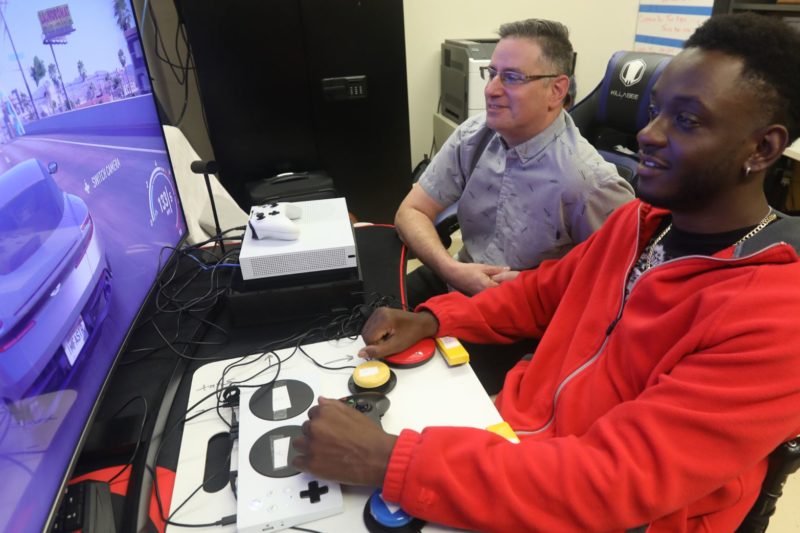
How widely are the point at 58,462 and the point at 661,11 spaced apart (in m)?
3.48

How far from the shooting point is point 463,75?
2.52 m

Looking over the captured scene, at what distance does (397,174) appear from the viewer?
262 cm

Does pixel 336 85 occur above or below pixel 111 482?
above

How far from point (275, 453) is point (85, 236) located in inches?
18.0

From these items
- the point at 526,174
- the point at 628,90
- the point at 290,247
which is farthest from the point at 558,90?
the point at 290,247

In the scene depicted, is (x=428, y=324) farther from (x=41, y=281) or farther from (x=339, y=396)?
(x=41, y=281)

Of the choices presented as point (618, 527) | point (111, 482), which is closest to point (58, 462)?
point (111, 482)

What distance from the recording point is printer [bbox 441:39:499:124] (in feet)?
7.93

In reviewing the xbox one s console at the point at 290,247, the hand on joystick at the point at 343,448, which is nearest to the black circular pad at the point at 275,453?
the hand on joystick at the point at 343,448

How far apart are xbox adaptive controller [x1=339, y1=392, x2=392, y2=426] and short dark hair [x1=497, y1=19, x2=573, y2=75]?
1.04 m

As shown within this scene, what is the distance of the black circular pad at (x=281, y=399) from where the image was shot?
0.78 metres

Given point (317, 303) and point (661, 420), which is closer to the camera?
point (661, 420)

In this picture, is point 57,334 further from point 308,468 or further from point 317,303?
point 317,303

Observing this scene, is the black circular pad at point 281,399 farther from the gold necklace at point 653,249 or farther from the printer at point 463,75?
the printer at point 463,75
